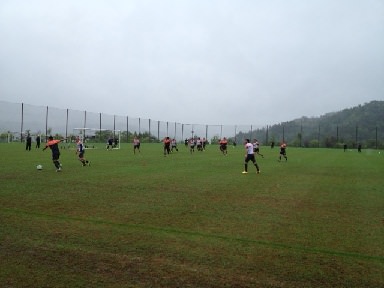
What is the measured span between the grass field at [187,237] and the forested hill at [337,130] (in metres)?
64.3

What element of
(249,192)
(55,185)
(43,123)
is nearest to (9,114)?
(43,123)

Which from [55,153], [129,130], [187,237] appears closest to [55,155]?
[55,153]

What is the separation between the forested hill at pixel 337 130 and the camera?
79.6 m

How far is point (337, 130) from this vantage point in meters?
82.1

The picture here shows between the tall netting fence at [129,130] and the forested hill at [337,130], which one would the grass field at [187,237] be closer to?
the tall netting fence at [129,130]

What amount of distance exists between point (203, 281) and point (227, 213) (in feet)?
14.2

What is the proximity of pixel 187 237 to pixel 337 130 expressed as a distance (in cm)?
Answer: 8036

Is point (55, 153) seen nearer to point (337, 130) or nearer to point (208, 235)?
point (208, 235)

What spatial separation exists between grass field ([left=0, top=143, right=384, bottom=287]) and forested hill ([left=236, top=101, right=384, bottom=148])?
211 feet

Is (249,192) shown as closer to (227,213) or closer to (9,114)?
(227,213)

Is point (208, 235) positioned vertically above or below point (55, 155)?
below

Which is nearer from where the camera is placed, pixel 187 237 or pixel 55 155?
pixel 187 237

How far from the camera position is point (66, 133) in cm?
6119

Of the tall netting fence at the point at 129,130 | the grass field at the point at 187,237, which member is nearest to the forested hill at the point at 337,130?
the tall netting fence at the point at 129,130
